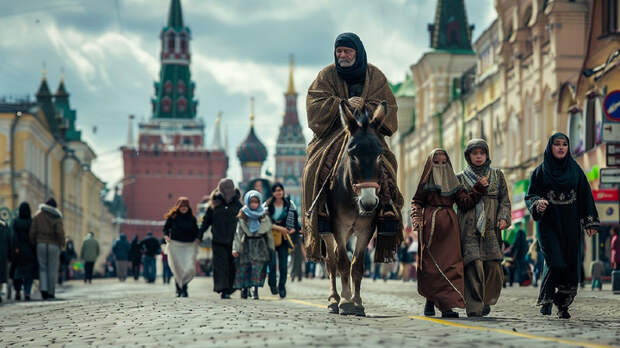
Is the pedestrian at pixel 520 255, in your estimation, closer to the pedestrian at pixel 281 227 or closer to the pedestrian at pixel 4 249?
the pedestrian at pixel 281 227

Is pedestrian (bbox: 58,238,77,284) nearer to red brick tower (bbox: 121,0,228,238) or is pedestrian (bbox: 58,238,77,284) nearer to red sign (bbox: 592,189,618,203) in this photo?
red sign (bbox: 592,189,618,203)

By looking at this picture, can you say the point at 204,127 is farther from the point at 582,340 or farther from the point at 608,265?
the point at 582,340

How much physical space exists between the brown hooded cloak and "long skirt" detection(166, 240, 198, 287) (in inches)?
297

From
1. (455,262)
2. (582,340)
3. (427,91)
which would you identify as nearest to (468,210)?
(455,262)

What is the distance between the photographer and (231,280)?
1914 centimetres

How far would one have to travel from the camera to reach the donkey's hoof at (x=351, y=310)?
12422mm

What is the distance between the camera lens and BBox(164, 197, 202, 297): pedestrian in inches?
808

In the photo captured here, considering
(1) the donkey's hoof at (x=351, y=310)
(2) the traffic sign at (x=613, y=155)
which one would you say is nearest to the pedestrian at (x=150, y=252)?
(2) the traffic sign at (x=613, y=155)

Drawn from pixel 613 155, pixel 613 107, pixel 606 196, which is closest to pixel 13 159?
pixel 606 196

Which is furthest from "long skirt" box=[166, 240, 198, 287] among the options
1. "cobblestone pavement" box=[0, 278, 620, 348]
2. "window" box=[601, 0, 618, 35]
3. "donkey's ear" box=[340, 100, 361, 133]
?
"window" box=[601, 0, 618, 35]

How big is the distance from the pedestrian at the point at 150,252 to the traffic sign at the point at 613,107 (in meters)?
20.5

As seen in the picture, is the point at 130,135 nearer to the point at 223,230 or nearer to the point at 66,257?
the point at 66,257

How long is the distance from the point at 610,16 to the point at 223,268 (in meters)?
19.8

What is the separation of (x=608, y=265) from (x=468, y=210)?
2495 centimetres
